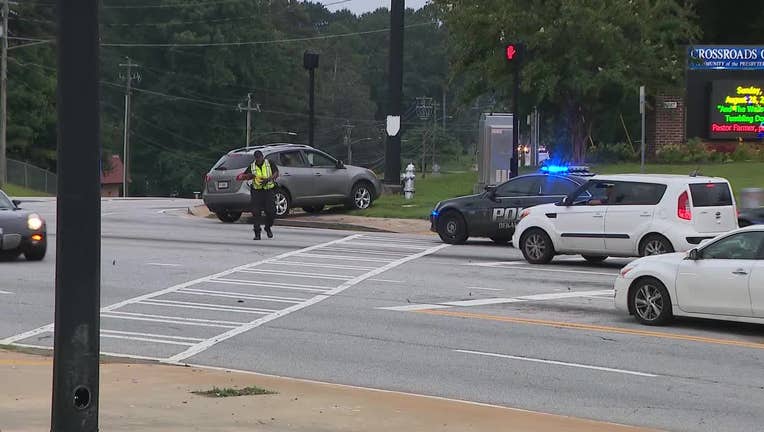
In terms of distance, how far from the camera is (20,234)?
2106 cm

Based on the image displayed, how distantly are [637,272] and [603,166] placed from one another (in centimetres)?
2824

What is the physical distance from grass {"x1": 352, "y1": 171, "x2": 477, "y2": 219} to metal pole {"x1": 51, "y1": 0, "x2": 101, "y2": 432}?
77.1 feet

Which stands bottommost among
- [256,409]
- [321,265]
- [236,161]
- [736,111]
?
[256,409]

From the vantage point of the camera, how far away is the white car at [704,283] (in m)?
14.4

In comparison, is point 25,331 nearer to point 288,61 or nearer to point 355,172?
point 355,172

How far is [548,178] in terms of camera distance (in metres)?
24.9

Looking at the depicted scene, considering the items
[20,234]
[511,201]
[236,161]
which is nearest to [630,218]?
[511,201]

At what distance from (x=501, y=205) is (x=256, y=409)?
15273 mm

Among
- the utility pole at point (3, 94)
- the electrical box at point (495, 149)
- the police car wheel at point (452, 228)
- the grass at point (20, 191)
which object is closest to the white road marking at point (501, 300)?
the police car wheel at point (452, 228)

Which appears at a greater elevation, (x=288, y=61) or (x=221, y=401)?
(x=288, y=61)

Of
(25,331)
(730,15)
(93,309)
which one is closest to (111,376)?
(25,331)

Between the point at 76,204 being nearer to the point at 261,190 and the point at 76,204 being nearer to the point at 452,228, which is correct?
the point at 261,190

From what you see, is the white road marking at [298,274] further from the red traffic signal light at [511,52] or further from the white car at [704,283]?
the red traffic signal light at [511,52]

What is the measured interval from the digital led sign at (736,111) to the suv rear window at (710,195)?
23467 mm
